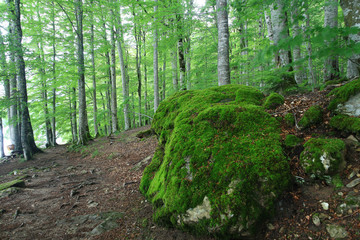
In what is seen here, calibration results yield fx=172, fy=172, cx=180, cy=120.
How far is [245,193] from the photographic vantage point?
214cm

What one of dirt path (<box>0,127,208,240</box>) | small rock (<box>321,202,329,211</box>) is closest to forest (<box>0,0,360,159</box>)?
small rock (<box>321,202,329,211</box>)

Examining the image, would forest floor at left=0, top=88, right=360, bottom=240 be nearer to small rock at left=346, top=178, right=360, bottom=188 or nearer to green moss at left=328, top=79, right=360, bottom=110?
small rock at left=346, top=178, right=360, bottom=188

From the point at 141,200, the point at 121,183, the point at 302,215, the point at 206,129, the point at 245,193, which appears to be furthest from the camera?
the point at 121,183

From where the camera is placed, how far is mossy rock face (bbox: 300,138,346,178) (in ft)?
6.90

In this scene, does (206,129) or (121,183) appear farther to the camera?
(121,183)

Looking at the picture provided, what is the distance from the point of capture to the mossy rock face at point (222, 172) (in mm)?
2097

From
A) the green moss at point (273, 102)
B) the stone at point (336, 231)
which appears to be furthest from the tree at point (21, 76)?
the stone at point (336, 231)

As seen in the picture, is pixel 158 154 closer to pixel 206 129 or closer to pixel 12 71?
pixel 206 129

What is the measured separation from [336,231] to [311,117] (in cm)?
170

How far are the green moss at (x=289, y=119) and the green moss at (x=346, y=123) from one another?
0.52m

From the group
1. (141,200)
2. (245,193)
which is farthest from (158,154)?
(245,193)

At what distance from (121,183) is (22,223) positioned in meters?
2.27

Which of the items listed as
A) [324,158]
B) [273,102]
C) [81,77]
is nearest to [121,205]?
[324,158]

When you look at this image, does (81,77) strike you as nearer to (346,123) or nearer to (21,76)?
(21,76)
